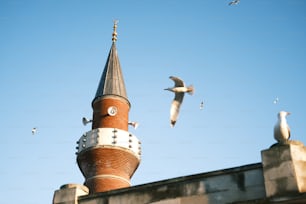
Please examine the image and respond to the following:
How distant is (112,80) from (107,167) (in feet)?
16.1

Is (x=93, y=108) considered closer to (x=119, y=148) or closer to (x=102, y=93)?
(x=102, y=93)

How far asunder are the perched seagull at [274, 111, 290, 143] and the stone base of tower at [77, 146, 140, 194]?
11745mm

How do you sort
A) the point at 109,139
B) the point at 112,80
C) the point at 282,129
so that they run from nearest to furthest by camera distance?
1. the point at 282,129
2. the point at 109,139
3. the point at 112,80

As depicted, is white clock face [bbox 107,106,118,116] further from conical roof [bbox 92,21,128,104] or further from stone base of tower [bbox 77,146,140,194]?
stone base of tower [bbox 77,146,140,194]

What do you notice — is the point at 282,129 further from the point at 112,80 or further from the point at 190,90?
the point at 112,80

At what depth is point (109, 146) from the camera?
2127cm

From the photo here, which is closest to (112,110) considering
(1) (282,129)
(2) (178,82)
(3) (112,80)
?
(3) (112,80)

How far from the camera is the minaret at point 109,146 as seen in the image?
21188mm

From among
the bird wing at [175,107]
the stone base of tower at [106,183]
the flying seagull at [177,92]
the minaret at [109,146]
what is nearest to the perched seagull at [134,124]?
the minaret at [109,146]

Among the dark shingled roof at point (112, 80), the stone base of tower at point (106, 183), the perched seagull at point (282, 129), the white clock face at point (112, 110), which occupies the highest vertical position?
the dark shingled roof at point (112, 80)

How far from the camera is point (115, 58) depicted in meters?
26.1

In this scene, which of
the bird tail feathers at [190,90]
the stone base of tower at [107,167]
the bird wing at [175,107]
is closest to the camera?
the bird wing at [175,107]

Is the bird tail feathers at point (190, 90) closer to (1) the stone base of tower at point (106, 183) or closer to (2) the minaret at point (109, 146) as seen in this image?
(2) the minaret at point (109, 146)

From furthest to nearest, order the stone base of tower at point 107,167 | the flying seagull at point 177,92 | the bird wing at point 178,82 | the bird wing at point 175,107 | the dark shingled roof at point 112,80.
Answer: the dark shingled roof at point 112,80, the stone base of tower at point 107,167, the bird wing at point 178,82, the flying seagull at point 177,92, the bird wing at point 175,107
